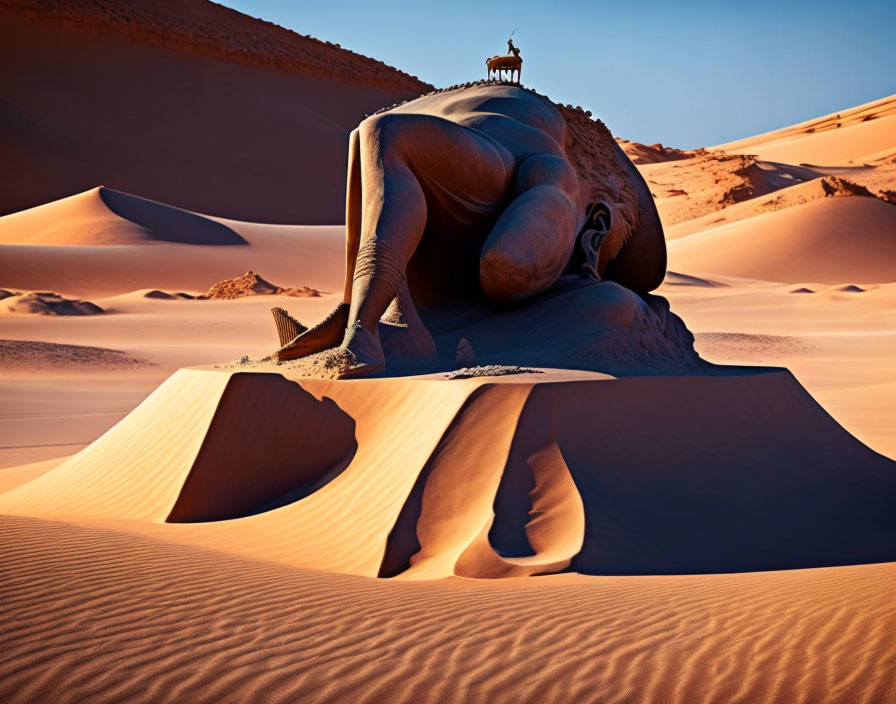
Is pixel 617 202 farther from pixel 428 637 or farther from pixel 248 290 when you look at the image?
pixel 248 290

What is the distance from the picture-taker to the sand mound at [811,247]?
2844 centimetres

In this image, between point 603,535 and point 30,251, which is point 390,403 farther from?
point 30,251

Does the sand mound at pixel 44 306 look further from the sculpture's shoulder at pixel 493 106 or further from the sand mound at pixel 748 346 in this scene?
the sculpture's shoulder at pixel 493 106

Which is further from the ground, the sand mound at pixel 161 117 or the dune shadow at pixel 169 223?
the sand mound at pixel 161 117

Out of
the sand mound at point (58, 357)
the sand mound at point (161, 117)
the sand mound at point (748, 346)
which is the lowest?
the sand mound at point (748, 346)

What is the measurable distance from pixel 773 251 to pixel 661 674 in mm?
29334

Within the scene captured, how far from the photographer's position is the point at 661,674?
2.34 metres

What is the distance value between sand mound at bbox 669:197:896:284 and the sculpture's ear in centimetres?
2238

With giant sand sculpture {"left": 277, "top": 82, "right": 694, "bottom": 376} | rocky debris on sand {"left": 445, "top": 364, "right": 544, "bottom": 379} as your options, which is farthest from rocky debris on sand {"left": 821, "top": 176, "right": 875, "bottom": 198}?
rocky debris on sand {"left": 445, "top": 364, "right": 544, "bottom": 379}

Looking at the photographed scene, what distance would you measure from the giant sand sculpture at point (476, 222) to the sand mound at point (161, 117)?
32.7 m

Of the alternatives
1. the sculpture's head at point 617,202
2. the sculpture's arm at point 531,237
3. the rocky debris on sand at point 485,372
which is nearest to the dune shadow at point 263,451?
the rocky debris on sand at point 485,372

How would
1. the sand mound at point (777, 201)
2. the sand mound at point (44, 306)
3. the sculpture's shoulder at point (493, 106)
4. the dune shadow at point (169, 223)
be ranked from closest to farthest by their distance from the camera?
1. the sculpture's shoulder at point (493, 106)
2. the sand mound at point (44, 306)
3. the dune shadow at point (169, 223)
4. the sand mound at point (777, 201)

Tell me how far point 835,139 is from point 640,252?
54.5 meters

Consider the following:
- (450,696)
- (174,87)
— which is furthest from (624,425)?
(174,87)
